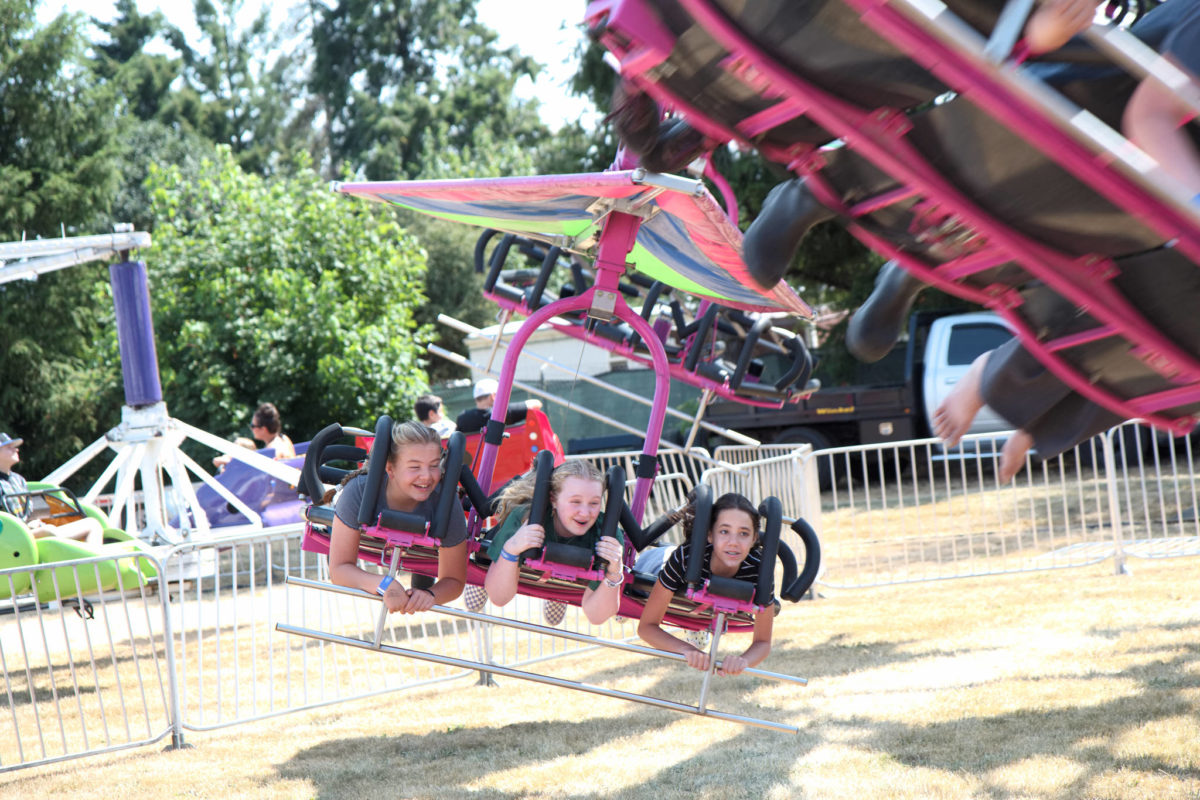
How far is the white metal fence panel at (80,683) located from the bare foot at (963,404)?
3658mm

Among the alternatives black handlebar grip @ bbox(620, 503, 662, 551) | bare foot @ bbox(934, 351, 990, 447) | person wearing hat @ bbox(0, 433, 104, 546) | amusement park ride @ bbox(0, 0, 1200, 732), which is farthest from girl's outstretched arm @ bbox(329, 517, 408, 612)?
person wearing hat @ bbox(0, 433, 104, 546)

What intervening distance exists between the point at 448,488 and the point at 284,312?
12.8 metres

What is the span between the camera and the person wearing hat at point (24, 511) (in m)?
6.95

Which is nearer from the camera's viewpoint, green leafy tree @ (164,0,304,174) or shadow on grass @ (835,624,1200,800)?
shadow on grass @ (835,624,1200,800)

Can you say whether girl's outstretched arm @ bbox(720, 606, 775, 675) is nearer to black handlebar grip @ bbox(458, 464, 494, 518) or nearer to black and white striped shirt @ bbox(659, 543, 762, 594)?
black and white striped shirt @ bbox(659, 543, 762, 594)

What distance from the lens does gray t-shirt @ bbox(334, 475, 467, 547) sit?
3.78m

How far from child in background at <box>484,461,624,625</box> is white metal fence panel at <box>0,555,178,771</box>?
201cm

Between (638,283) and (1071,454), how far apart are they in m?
6.62

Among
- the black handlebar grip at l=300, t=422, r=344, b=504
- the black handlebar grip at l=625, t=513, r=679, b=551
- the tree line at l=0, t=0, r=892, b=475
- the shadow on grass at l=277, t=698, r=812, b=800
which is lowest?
the shadow on grass at l=277, t=698, r=812, b=800

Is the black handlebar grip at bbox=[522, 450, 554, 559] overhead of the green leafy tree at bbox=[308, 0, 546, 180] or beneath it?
beneath

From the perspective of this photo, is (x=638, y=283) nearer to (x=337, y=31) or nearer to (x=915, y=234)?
(x=915, y=234)

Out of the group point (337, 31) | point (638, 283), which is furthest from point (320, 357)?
point (337, 31)

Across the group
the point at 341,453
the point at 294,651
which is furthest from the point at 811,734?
the point at 294,651

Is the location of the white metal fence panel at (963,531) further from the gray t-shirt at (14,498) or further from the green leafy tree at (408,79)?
the green leafy tree at (408,79)
